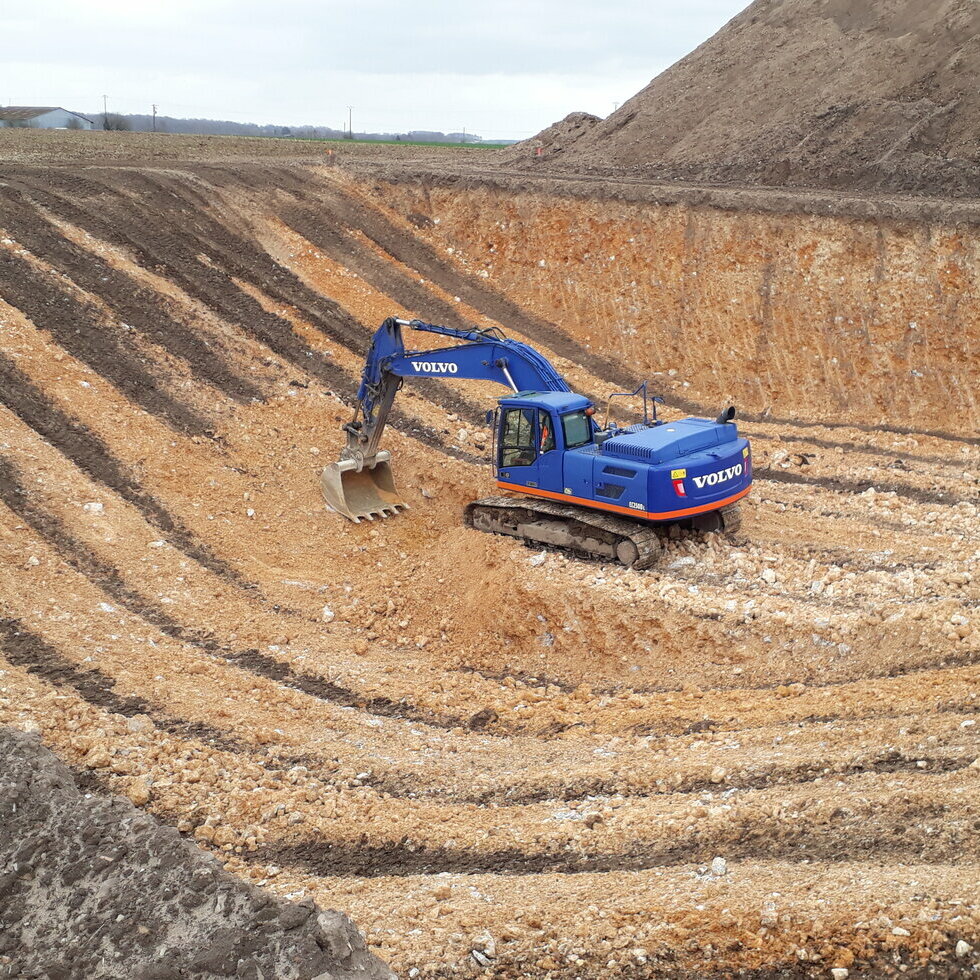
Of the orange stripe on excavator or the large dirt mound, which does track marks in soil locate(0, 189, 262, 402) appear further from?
the large dirt mound

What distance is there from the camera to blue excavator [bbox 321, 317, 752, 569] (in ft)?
39.0

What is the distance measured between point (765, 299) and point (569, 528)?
32.5ft

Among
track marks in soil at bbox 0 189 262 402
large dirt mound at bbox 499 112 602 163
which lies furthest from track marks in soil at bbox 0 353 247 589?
large dirt mound at bbox 499 112 602 163

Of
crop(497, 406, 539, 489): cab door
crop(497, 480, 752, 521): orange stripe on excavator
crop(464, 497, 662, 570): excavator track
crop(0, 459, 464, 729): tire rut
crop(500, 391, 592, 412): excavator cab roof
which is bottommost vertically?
crop(0, 459, 464, 729): tire rut

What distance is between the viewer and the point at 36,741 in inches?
311

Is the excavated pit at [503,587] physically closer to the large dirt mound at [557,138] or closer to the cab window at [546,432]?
the cab window at [546,432]

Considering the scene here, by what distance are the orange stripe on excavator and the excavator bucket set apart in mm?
2292

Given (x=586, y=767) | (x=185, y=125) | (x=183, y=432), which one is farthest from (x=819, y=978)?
(x=185, y=125)

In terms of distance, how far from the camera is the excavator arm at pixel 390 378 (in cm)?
1320

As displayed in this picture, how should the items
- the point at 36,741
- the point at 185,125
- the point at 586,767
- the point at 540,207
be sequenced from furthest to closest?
1. the point at 185,125
2. the point at 540,207
3. the point at 586,767
4. the point at 36,741

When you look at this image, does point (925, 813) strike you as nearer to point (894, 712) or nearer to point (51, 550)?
point (894, 712)

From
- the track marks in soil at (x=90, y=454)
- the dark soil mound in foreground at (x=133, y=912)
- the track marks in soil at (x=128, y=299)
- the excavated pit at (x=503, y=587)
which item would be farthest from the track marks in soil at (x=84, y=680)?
the track marks in soil at (x=128, y=299)

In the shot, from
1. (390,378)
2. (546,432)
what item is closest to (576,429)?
(546,432)

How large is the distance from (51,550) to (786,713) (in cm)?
855
